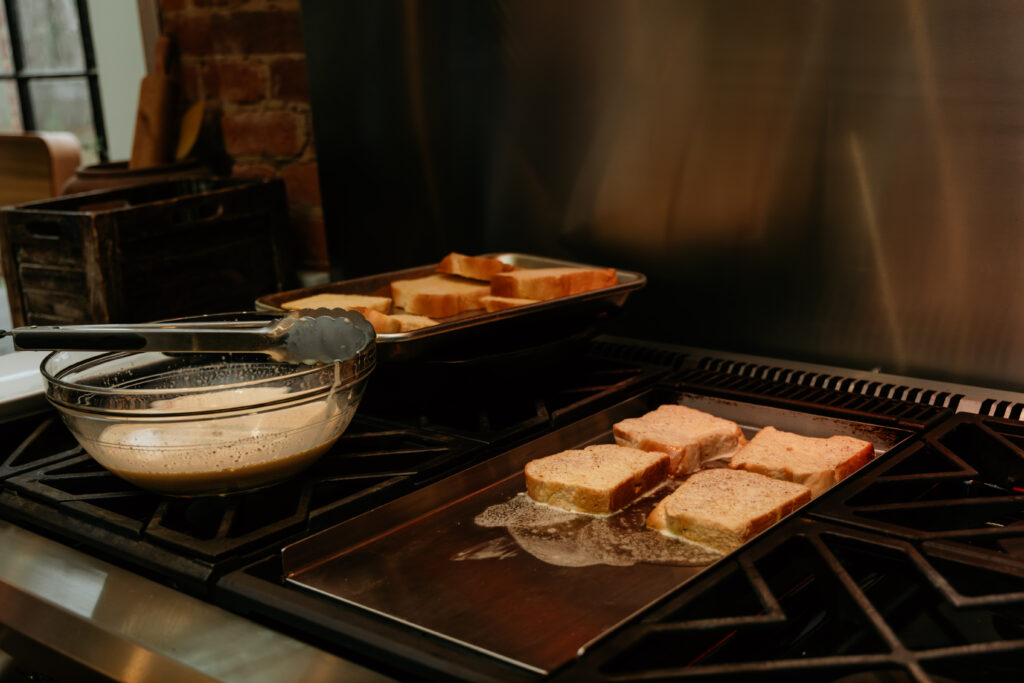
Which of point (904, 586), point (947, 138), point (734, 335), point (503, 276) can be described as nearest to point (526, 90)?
point (503, 276)

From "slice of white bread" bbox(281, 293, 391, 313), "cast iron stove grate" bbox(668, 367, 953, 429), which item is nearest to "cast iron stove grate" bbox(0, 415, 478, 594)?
"slice of white bread" bbox(281, 293, 391, 313)

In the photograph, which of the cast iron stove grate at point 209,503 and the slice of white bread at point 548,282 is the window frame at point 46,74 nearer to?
the slice of white bread at point 548,282

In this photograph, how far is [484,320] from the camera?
3.15 ft

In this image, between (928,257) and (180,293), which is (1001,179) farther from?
(180,293)

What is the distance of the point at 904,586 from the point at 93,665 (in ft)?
1.91

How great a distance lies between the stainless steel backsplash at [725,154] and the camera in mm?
1024

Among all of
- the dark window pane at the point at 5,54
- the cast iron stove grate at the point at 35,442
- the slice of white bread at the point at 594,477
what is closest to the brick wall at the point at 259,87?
the cast iron stove grate at the point at 35,442

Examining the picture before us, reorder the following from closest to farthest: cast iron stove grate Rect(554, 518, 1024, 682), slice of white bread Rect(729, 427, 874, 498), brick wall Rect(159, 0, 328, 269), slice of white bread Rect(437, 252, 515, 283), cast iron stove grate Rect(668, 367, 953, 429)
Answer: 1. cast iron stove grate Rect(554, 518, 1024, 682)
2. slice of white bread Rect(729, 427, 874, 498)
3. cast iron stove grate Rect(668, 367, 953, 429)
4. slice of white bread Rect(437, 252, 515, 283)
5. brick wall Rect(159, 0, 328, 269)

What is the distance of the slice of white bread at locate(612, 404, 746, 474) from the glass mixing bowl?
29cm

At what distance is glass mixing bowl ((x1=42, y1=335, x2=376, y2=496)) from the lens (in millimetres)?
722

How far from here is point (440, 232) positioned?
153 cm

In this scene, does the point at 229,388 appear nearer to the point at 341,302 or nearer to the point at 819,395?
the point at 341,302

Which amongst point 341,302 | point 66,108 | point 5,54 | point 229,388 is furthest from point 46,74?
point 229,388

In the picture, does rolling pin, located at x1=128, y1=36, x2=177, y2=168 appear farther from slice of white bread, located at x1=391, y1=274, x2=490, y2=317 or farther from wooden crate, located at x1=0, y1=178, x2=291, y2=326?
slice of white bread, located at x1=391, y1=274, x2=490, y2=317
